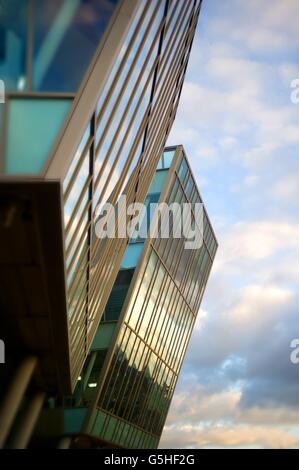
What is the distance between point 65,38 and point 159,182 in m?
25.6

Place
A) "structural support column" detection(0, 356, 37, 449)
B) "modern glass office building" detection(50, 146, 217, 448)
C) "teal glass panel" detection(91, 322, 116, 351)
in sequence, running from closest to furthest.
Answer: "structural support column" detection(0, 356, 37, 449)
"modern glass office building" detection(50, 146, 217, 448)
"teal glass panel" detection(91, 322, 116, 351)

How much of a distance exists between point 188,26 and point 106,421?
863 inches

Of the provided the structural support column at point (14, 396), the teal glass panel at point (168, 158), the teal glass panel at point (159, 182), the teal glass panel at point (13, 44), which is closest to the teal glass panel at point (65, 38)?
the teal glass panel at point (13, 44)

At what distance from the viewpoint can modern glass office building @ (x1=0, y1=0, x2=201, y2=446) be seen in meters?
7.64

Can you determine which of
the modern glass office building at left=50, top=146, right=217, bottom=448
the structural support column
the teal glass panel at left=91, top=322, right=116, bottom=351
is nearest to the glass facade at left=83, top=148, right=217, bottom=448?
the modern glass office building at left=50, top=146, right=217, bottom=448

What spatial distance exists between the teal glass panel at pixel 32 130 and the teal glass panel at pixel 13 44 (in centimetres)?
35

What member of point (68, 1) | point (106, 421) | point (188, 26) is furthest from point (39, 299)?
point (106, 421)

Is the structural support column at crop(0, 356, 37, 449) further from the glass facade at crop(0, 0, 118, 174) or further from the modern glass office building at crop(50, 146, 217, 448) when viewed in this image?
the modern glass office building at crop(50, 146, 217, 448)

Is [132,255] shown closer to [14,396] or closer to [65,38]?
[14,396]

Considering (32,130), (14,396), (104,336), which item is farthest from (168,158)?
(32,130)

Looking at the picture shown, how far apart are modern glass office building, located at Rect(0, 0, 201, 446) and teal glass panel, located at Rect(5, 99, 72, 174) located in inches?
0.6

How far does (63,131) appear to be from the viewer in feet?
24.9

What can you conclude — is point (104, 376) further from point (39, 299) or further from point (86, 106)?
point (86, 106)
